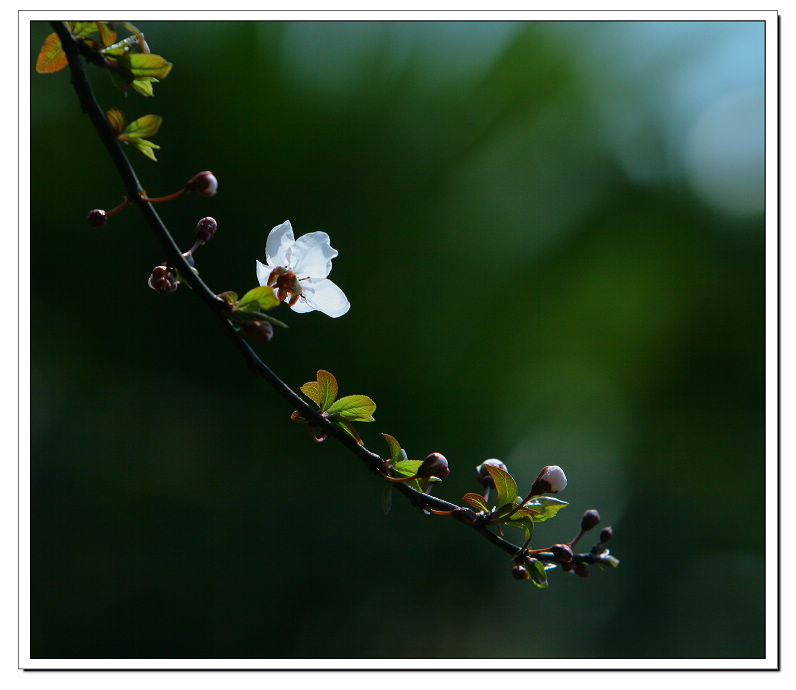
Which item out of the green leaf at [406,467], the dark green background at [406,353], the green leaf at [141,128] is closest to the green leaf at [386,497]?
the green leaf at [406,467]

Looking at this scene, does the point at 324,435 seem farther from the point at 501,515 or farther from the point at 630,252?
the point at 630,252


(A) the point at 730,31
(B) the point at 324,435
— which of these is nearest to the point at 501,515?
(B) the point at 324,435

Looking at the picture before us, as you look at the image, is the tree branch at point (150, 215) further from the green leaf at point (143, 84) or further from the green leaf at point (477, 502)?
the green leaf at point (477, 502)

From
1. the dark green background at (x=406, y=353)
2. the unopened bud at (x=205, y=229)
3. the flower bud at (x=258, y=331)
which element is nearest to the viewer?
the flower bud at (x=258, y=331)

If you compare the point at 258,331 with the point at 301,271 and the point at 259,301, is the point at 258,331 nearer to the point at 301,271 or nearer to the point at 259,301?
the point at 259,301

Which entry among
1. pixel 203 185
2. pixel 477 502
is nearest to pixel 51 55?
pixel 203 185

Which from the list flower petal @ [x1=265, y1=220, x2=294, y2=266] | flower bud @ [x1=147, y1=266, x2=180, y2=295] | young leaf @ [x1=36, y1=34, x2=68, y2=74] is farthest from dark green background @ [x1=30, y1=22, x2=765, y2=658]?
flower bud @ [x1=147, y1=266, x2=180, y2=295]
